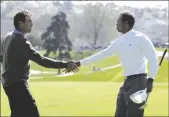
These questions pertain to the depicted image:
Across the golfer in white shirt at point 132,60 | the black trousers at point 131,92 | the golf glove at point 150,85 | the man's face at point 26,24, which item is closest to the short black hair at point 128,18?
the golfer in white shirt at point 132,60

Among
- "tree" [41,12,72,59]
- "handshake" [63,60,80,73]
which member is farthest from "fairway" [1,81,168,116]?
"tree" [41,12,72,59]

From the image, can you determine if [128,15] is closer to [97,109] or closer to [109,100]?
[97,109]

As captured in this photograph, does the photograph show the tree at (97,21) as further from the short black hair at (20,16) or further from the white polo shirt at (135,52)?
the short black hair at (20,16)

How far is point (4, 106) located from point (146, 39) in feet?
43.0

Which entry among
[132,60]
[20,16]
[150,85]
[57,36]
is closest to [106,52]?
[132,60]

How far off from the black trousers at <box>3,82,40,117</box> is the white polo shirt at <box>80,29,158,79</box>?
4.50 ft

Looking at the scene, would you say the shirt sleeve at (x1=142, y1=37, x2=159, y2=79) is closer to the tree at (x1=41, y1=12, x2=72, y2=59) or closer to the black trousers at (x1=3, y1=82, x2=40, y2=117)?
the black trousers at (x1=3, y1=82, x2=40, y2=117)

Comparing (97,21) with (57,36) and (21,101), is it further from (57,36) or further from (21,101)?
(21,101)

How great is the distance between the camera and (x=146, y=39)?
7.28 metres

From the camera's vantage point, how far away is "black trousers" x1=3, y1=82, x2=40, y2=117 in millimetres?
6934

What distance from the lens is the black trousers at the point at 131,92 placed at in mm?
7316

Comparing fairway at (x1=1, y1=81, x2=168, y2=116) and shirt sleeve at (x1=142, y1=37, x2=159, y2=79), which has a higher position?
shirt sleeve at (x1=142, y1=37, x2=159, y2=79)

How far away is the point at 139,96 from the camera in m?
7.17

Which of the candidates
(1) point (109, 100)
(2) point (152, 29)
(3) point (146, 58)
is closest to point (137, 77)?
(3) point (146, 58)
